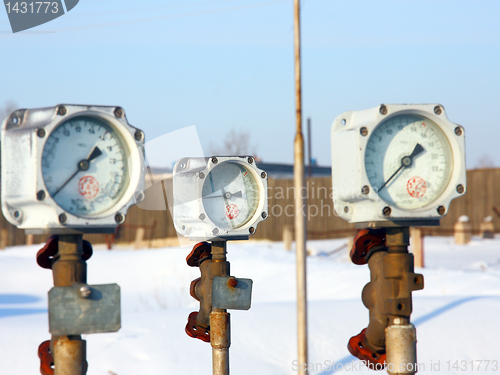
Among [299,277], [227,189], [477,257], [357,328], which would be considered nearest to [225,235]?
[227,189]

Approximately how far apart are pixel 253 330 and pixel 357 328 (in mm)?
1026

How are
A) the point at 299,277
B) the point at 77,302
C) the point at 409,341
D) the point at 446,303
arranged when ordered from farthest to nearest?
the point at 446,303
the point at 299,277
the point at 409,341
the point at 77,302

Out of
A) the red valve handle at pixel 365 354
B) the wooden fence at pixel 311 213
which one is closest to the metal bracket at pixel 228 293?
the red valve handle at pixel 365 354

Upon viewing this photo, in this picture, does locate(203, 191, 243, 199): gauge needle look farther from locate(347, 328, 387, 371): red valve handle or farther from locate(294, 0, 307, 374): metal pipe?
locate(294, 0, 307, 374): metal pipe

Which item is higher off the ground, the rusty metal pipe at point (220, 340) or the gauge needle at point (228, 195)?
the gauge needle at point (228, 195)

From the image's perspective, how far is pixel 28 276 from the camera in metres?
12.2

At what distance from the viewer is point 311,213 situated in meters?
21.6

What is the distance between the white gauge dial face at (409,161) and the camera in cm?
292

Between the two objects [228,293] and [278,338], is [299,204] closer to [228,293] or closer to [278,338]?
[278,338]

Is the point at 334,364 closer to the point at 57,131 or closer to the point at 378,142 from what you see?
the point at 378,142

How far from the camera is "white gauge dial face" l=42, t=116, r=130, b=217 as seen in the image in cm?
268

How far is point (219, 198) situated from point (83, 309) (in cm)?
131

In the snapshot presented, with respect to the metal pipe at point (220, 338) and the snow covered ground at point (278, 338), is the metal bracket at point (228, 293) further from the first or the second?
the snow covered ground at point (278, 338)

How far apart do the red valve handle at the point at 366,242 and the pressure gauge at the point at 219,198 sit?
0.77m
